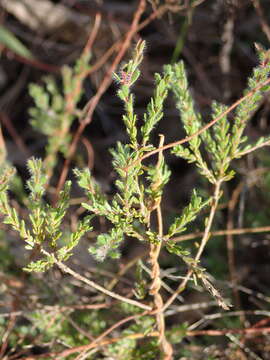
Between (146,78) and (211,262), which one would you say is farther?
(146,78)

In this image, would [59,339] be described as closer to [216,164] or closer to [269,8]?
[216,164]

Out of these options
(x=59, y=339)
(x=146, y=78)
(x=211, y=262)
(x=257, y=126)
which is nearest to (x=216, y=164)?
(x=59, y=339)

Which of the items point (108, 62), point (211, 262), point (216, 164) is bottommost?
point (211, 262)

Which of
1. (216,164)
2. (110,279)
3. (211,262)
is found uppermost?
(216,164)

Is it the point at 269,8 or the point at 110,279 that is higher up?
the point at 269,8

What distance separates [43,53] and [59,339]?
173 cm

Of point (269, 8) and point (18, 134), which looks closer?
point (269, 8)

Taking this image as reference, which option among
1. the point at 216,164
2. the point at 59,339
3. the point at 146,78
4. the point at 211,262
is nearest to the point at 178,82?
the point at 216,164

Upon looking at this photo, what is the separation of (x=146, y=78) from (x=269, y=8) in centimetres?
73

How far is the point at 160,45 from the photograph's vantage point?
2682mm

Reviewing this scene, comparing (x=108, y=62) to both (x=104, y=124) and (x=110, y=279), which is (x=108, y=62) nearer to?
(x=104, y=124)

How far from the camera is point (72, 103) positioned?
6.76 feet

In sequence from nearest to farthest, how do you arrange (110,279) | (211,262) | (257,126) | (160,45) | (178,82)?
(178,82), (110,279), (211,262), (257,126), (160,45)

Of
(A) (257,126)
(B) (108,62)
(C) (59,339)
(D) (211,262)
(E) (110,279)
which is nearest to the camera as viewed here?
(C) (59,339)
